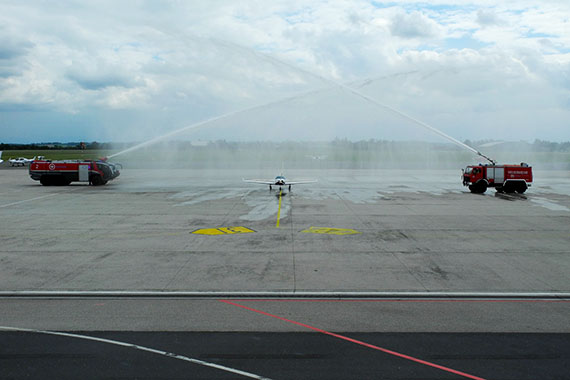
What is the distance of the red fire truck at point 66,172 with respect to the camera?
166 feet

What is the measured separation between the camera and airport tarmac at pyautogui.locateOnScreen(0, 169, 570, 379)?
9.95 m

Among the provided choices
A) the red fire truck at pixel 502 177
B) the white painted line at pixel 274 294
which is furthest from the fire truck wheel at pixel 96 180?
the red fire truck at pixel 502 177

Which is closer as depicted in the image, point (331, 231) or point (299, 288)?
point (299, 288)

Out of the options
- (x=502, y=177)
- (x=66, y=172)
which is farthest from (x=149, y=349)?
(x=66, y=172)

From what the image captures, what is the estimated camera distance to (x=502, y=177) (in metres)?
44.3

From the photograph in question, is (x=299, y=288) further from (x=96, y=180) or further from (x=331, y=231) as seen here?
(x=96, y=180)

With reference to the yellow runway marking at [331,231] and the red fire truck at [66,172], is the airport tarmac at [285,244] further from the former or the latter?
the red fire truck at [66,172]

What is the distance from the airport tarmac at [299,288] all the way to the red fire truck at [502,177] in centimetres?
1256

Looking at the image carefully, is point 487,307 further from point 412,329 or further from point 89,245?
point 89,245

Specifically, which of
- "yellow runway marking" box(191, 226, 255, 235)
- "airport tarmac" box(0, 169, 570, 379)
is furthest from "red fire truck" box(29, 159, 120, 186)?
"yellow runway marking" box(191, 226, 255, 235)

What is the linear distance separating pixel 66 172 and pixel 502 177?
46.6 m

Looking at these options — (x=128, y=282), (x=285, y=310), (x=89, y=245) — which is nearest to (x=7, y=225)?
(x=89, y=245)

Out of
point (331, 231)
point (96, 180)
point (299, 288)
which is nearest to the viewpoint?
point (299, 288)

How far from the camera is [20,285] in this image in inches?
602
